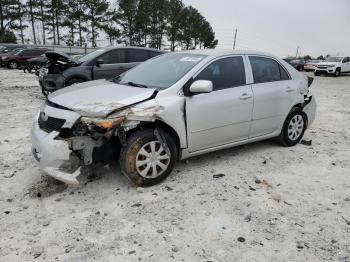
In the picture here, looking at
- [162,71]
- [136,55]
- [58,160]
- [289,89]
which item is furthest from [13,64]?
[58,160]

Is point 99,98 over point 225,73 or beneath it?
beneath

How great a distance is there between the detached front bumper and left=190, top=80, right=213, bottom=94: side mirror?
5.15 feet

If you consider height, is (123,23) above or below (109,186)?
above

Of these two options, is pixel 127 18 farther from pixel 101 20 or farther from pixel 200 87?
pixel 200 87

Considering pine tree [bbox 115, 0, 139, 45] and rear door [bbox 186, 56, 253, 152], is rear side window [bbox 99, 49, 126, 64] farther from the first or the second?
pine tree [bbox 115, 0, 139, 45]

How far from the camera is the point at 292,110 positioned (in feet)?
17.6

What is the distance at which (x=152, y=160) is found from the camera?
384 centimetres

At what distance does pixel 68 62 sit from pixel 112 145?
5.78m

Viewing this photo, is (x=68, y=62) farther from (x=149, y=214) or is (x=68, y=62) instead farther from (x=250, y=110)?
(x=149, y=214)

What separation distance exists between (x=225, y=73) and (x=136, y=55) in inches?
225

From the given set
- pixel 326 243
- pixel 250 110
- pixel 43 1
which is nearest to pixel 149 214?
pixel 326 243

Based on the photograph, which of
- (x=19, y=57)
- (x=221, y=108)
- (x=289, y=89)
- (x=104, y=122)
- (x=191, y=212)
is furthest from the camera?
(x=19, y=57)

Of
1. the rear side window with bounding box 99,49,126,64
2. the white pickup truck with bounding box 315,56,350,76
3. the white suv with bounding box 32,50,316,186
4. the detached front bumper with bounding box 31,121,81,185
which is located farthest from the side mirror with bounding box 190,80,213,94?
the white pickup truck with bounding box 315,56,350,76

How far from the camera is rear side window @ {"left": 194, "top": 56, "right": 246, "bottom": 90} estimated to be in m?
4.35
